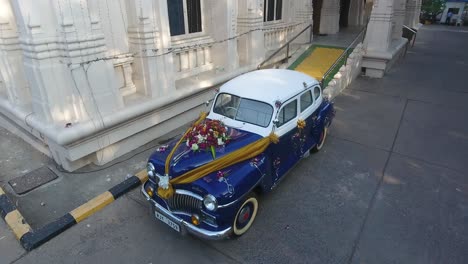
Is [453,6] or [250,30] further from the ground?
[453,6]

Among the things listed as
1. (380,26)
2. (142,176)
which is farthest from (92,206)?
(380,26)

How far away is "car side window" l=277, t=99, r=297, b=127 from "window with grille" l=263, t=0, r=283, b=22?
5.99 meters

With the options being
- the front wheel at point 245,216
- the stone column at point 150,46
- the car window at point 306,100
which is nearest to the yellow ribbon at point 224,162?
the front wheel at point 245,216

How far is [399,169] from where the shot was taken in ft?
17.1

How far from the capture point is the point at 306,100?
4.98 m

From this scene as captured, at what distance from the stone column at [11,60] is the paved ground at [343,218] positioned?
2.02 meters

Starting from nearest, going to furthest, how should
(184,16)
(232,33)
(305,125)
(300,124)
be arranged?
(300,124) → (305,125) → (184,16) → (232,33)

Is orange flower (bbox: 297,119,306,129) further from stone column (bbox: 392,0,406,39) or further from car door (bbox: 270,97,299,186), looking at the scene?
stone column (bbox: 392,0,406,39)

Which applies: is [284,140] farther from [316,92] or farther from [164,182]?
[164,182]

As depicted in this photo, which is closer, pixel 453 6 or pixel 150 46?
pixel 150 46

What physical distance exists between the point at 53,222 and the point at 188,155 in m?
2.11

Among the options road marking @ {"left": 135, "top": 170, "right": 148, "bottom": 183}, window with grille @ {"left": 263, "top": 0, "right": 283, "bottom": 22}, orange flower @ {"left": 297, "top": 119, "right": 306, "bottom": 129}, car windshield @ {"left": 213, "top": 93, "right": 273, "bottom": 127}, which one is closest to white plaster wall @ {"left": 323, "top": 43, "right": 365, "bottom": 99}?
window with grille @ {"left": 263, "top": 0, "right": 283, "bottom": 22}

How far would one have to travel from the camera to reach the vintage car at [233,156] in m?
3.42

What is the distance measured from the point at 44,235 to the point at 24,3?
3188 millimetres
